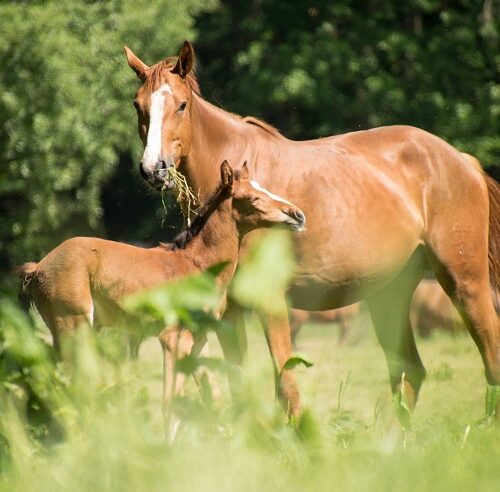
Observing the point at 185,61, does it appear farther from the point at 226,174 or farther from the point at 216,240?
the point at 216,240

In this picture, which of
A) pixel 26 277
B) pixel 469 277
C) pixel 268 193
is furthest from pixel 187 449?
pixel 469 277

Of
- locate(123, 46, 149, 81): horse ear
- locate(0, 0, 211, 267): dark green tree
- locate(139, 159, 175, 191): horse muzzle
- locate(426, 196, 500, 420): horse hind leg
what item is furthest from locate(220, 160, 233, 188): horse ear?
locate(0, 0, 211, 267): dark green tree

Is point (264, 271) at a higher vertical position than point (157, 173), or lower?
higher

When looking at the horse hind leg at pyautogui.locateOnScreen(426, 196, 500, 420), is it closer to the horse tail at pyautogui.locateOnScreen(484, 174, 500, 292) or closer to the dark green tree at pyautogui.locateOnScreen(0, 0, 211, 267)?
the horse tail at pyautogui.locateOnScreen(484, 174, 500, 292)

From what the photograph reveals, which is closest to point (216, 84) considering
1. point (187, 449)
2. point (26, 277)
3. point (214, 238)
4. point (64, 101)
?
point (64, 101)

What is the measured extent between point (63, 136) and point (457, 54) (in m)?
7.02

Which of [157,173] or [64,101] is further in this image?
[64,101]

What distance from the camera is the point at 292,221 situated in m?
6.36

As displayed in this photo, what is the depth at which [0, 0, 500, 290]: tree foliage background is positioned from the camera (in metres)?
18.3

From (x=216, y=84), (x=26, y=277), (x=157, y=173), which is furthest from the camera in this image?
(x=216, y=84)

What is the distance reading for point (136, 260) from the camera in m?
6.67

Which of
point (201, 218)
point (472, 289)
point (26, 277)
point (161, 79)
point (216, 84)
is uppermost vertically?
point (161, 79)

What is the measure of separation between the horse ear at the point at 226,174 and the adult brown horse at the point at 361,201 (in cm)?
21

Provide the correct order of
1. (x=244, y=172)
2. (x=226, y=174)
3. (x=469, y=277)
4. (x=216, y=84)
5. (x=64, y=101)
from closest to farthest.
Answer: (x=226, y=174)
(x=244, y=172)
(x=469, y=277)
(x=64, y=101)
(x=216, y=84)
